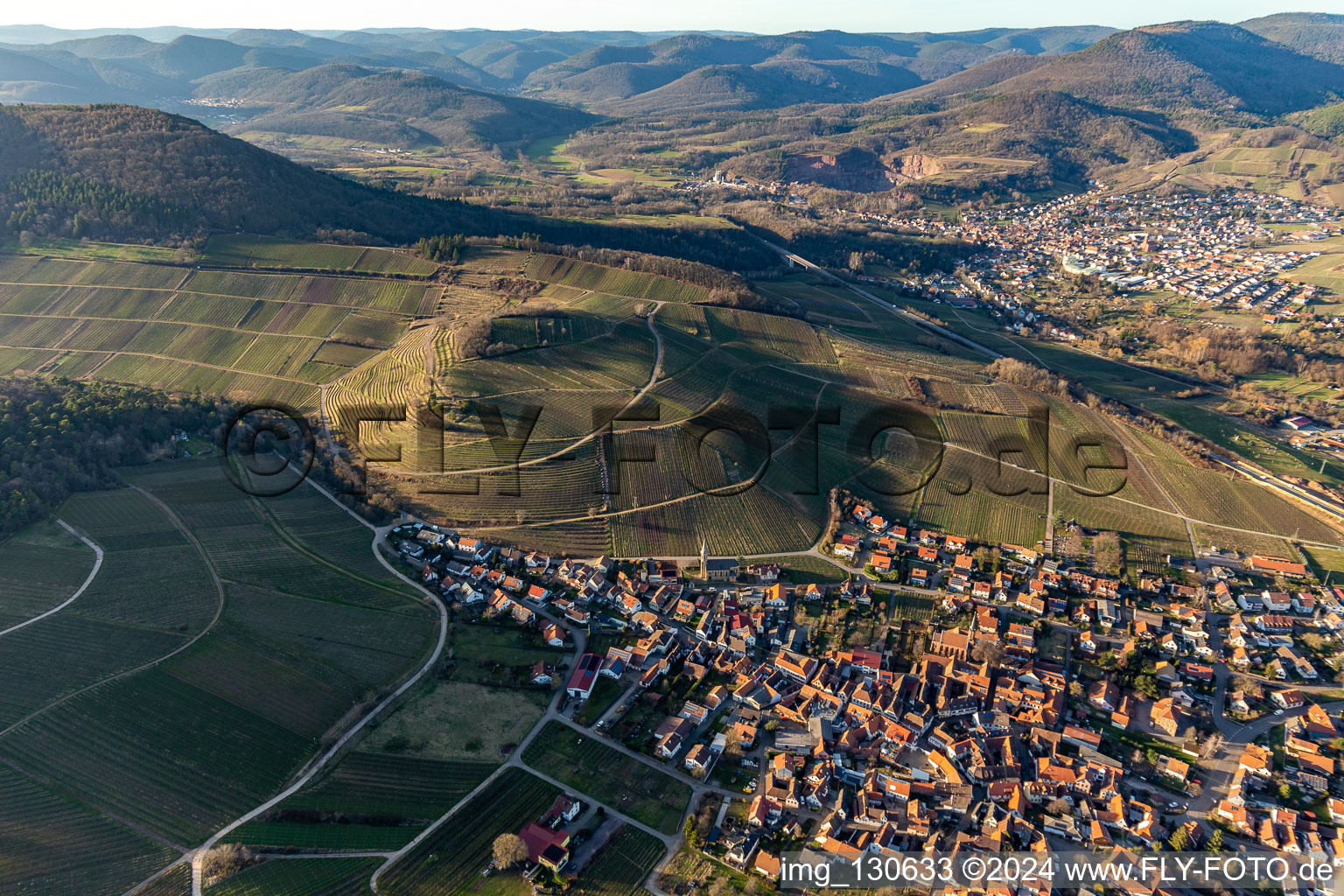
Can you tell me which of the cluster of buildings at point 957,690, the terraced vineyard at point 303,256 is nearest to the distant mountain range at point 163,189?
the terraced vineyard at point 303,256

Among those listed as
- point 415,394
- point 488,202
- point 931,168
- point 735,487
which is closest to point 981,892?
point 735,487

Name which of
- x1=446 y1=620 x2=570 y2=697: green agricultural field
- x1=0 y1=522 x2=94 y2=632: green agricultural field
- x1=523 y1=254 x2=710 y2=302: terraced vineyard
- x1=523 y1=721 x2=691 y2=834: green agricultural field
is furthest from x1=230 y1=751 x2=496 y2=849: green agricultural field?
x1=523 y1=254 x2=710 y2=302: terraced vineyard

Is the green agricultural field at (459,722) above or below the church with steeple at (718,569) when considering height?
below

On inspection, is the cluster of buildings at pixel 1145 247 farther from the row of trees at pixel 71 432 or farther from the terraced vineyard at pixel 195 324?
the row of trees at pixel 71 432

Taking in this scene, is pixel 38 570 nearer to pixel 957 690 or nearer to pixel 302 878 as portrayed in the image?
pixel 302 878

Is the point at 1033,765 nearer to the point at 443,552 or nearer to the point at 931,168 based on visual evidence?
the point at 443,552

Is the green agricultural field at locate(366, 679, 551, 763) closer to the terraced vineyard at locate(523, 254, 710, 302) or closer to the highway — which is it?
the terraced vineyard at locate(523, 254, 710, 302)
